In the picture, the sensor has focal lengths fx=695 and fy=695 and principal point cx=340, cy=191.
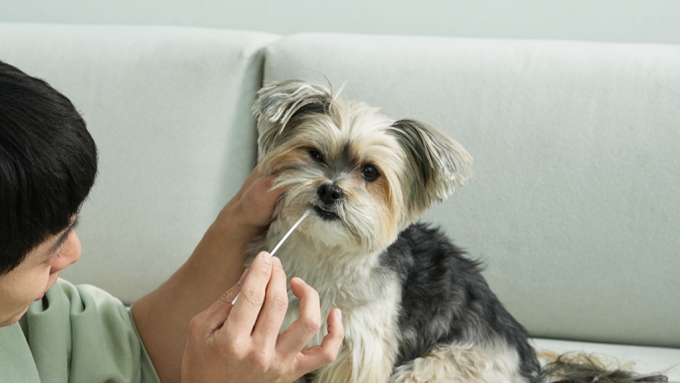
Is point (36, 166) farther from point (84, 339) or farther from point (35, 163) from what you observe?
point (84, 339)

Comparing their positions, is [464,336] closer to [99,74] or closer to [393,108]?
[393,108]

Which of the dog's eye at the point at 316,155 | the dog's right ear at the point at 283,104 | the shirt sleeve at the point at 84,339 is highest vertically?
the dog's right ear at the point at 283,104

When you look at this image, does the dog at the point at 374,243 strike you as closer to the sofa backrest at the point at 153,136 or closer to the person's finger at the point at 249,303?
the person's finger at the point at 249,303

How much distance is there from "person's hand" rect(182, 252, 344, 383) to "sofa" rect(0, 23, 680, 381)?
942mm

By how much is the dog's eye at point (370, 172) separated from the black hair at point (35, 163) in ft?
1.80

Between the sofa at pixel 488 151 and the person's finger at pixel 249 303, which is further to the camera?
the sofa at pixel 488 151

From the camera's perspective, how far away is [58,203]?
85cm

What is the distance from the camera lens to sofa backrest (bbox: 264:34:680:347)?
1.77 meters

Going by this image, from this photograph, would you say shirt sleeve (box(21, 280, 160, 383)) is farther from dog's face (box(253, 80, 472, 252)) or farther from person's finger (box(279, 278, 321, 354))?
person's finger (box(279, 278, 321, 354))

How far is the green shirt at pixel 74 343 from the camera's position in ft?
4.08

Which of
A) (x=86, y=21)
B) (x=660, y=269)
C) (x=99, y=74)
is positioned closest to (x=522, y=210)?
(x=660, y=269)

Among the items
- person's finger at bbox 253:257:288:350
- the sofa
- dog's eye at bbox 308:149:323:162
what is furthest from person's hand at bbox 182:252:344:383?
the sofa

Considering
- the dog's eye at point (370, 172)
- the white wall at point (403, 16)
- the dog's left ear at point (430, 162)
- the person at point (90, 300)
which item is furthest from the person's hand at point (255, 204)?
the white wall at point (403, 16)

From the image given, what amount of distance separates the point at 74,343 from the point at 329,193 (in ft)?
2.03
